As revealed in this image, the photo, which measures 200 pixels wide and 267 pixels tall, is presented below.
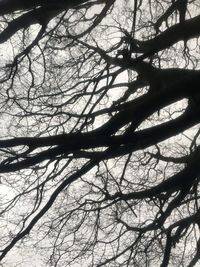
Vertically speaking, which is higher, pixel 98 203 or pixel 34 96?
pixel 34 96

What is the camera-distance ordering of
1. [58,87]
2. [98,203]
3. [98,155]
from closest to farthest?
1. [98,155]
2. [98,203]
3. [58,87]

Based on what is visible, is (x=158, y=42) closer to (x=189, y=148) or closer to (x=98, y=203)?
(x=189, y=148)

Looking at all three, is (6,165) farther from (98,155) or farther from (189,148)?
(189,148)

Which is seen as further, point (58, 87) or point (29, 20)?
point (58, 87)

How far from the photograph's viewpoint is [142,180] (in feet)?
22.2

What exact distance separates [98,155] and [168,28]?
2.51 meters

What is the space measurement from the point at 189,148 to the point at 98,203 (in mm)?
2230

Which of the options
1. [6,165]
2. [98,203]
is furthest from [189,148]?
[6,165]

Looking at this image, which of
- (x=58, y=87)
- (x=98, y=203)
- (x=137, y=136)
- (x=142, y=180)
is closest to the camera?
(x=137, y=136)

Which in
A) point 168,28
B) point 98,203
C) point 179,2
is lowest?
point 98,203

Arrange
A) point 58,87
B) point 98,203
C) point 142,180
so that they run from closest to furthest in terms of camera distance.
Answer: point 98,203
point 58,87
point 142,180

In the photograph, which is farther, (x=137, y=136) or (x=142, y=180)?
(x=142, y=180)

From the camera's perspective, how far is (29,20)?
4555 mm

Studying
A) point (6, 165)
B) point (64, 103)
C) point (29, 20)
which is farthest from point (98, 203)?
point (29, 20)
